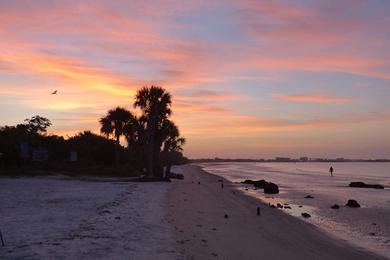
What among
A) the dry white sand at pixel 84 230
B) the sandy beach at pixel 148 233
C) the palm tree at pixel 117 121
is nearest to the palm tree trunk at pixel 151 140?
the palm tree at pixel 117 121

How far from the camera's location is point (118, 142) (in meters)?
55.3

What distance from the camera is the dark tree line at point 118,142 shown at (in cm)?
4253

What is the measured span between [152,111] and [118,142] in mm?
14520

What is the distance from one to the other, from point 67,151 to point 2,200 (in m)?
37.5

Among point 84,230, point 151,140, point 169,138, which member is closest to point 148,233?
point 84,230

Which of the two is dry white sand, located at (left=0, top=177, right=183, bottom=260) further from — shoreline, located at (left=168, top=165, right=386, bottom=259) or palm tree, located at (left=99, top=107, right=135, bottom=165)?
palm tree, located at (left=99, top=107, right=135, bottom=165)

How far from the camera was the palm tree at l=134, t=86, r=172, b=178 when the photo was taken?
4181 cm

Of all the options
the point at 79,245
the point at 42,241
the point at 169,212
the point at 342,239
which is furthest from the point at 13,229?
the point at 342,239

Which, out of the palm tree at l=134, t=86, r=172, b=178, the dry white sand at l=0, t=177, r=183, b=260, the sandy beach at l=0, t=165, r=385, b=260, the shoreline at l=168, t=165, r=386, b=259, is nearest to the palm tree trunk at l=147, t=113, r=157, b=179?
the palm tree at l=134, t=86, r=172, b=178

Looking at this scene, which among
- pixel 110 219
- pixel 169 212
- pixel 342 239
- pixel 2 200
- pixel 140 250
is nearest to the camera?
pixel 140 250

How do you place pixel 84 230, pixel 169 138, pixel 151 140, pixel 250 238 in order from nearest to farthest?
1. pixel 84 230
2. pixel 250 238
3. pixel 151 140
4. pixel 169 138

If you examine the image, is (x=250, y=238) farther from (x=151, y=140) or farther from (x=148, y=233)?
(x=151, y=140)

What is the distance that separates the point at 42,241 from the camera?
10.9 metres

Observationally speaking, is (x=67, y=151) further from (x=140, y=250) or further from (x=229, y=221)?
(x=140, y=250)
